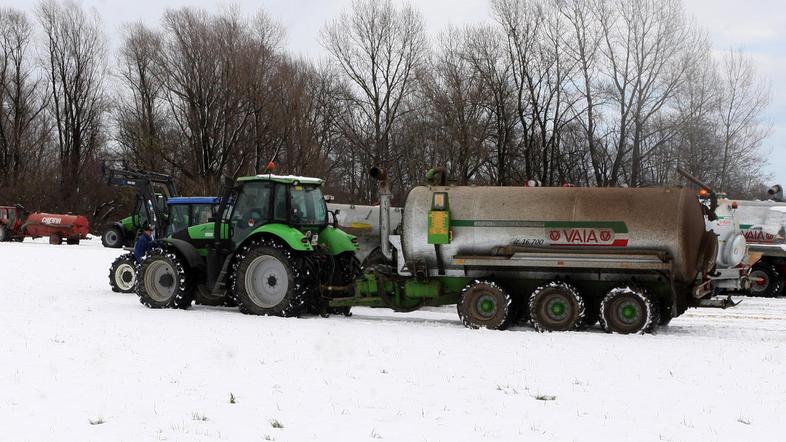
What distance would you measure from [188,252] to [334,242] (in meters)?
2.38

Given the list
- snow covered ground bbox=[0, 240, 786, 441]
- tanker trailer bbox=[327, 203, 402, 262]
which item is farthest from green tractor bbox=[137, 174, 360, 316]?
tanker trailer bbox=[327, 203, 402, 262]

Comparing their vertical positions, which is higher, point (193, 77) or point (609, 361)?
point (193, 77)

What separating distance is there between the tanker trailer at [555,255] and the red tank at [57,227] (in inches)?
1206

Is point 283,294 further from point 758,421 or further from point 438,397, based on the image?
point 758,421

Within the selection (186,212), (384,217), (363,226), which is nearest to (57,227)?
(186,212)

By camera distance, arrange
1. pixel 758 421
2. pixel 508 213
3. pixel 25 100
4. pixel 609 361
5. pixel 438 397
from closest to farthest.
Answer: pixel 758 421, pixel 438 397, pixel 609 361, pixel 508 213, pixel 25 100

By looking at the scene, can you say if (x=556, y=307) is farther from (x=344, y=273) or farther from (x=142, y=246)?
(x=142, y=246)

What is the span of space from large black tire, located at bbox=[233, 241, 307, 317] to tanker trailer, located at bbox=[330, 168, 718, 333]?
4.33 feet

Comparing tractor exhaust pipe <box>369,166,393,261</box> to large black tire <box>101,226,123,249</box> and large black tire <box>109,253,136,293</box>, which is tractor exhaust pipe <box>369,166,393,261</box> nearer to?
large black tire <box>109,253,136,293</box>

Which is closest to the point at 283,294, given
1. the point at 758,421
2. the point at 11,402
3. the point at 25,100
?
the point at 11,402

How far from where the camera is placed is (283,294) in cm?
1358

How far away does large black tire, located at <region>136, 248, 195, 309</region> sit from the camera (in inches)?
558

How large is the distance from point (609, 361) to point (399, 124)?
37.8 m

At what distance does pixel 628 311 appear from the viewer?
12023 mm
